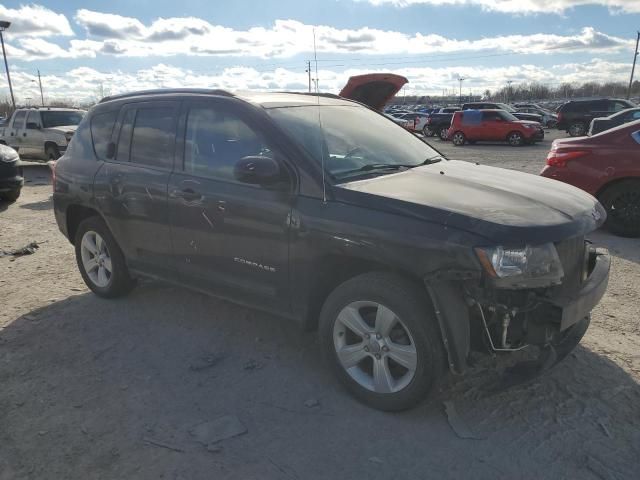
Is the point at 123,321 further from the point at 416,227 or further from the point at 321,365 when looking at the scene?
the point at 416,227

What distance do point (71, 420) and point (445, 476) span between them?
2.16 metres

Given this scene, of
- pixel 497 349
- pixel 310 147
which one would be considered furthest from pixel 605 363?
pixel 310 147

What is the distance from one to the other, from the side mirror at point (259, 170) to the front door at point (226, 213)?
0.08 m

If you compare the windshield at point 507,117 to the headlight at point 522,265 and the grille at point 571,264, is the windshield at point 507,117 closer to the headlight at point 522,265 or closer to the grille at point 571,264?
the grille at point 571,264

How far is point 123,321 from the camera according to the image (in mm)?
4562

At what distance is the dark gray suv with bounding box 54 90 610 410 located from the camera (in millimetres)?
2791

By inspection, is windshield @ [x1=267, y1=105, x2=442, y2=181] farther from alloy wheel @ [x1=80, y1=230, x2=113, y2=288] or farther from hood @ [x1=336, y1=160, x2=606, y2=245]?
alloy wheel @ [x1=80, y1=230, x2=113, y2=288]

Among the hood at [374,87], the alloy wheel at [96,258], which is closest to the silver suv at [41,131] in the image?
the hood at [374,87]

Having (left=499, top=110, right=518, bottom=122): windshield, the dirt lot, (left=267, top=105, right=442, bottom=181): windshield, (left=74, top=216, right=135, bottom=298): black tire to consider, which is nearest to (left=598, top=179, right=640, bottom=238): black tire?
the dirt lot

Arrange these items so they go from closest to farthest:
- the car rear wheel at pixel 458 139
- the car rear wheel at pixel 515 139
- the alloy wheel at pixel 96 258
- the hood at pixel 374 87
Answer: the alloy wheel at pixel 96 258 → the hood at pixel 374 87 → the car rear wheel at pixel 515 139 → the car rear wheel at pixel 458 139

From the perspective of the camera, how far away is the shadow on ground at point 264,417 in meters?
2.69

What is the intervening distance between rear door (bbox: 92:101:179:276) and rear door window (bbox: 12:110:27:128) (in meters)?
14.0

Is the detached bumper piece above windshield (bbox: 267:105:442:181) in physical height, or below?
below

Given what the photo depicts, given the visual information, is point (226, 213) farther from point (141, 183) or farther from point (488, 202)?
point (488, 202)
